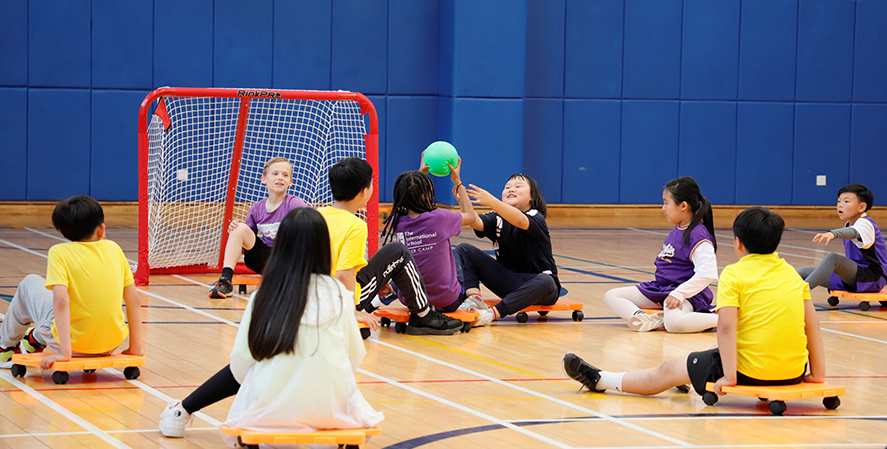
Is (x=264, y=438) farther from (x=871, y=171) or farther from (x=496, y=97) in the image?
(x=871, y=171)

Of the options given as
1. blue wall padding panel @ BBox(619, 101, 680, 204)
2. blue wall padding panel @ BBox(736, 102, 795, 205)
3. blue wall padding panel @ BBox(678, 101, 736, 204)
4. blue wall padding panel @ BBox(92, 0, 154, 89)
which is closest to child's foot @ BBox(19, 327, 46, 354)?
blue wall padding panel @ BBox(92, 0, 154, 89)

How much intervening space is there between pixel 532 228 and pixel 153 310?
99.8 inches

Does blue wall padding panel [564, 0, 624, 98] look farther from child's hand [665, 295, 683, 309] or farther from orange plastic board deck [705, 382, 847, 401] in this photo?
orange plastic board deck [705, 382, 847, 401]

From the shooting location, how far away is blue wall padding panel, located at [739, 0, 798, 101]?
1306 cm

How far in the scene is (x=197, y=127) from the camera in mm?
10633

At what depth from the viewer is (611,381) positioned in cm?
413

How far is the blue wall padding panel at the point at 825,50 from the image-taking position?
1318 centimetres

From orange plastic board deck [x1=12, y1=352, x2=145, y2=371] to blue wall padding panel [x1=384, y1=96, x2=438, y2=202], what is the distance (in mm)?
8487

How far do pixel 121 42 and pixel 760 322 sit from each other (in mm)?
9617

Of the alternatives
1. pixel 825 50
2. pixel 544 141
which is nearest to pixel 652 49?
pixel 544 141

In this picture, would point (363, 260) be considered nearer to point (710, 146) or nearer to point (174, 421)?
point (174, 421)

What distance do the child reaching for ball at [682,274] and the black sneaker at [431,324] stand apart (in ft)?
3.84

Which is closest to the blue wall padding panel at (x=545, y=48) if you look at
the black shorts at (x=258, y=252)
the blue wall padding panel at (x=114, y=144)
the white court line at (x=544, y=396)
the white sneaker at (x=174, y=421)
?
the blue wall padding panel at (x=114, y=144)

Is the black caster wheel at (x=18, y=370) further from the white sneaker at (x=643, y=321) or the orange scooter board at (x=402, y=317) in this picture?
the white sneaker at (x=643, y=321)
